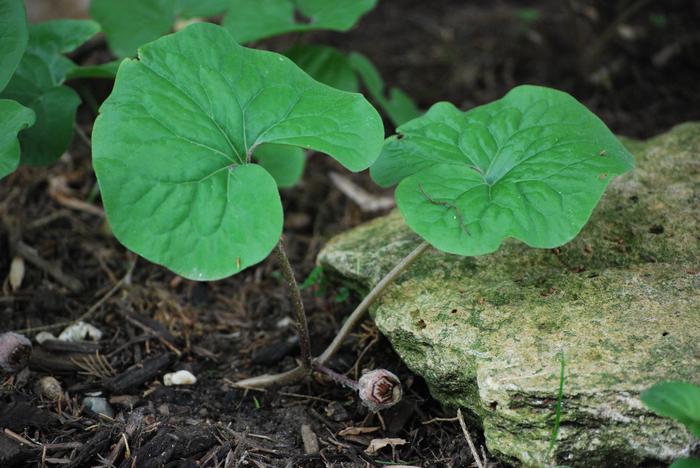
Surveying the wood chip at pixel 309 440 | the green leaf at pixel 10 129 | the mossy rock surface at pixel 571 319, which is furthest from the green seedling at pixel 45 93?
the wood chip at pixel 309 440

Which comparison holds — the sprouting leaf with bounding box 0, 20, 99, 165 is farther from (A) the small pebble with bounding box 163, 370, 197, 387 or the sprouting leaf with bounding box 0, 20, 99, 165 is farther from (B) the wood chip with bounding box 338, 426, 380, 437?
(B) the wood chip with bounding box 338, 426, 380, 437

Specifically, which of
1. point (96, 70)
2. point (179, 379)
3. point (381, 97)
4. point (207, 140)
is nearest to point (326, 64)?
point (381, 97)

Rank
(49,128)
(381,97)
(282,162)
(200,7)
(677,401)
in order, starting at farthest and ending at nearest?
1. (381,97)
2. (200,7)
3. (282,162)
4. (49,128)
5. (677,401)

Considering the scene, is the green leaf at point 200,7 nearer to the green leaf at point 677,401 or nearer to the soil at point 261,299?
the soil at point 261,299

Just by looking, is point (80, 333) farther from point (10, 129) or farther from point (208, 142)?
point (208, 142)

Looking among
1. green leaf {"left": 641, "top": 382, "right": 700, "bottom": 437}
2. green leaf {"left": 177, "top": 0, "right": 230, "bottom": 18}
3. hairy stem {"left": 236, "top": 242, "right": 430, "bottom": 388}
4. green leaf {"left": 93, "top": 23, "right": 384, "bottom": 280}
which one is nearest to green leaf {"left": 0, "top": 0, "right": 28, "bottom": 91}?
green leaf {"left": 93, "top": 23, "right": 384, "bottom": 280}

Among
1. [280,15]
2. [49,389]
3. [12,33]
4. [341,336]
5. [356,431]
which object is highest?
[12,33]
